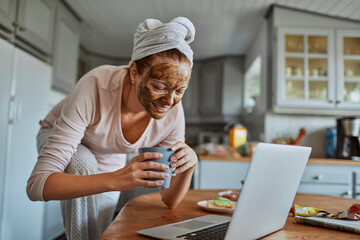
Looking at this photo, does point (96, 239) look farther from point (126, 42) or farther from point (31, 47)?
point (126, 42)

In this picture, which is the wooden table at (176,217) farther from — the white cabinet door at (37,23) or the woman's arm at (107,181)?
the white cabinet door at (37,23)

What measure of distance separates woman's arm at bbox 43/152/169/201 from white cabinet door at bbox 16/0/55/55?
1806 mm

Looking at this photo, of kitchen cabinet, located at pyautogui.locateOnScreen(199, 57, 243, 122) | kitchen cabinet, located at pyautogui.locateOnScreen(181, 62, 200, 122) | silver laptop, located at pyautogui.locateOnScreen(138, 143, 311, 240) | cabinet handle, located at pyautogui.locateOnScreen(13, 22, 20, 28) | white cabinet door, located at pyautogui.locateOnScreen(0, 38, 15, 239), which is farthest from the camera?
kitchen cabinet, located at pyautogui.locateOnScreen(181, 62, 200, 122)

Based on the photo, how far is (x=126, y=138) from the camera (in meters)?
1.21

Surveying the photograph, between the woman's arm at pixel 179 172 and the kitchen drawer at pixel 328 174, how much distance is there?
6.03ft

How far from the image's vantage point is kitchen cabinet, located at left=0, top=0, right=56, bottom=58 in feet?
6.95

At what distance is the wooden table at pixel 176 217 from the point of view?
0.67 metres

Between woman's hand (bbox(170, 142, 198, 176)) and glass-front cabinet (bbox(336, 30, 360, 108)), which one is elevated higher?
glass-front cabinet (bbox(336, 30, 360, 108))

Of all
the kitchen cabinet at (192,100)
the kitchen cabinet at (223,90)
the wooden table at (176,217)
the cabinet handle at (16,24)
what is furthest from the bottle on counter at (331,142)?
the cabinet handle at (16,24)

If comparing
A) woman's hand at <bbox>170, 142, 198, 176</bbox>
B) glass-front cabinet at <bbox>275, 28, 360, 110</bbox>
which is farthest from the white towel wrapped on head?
glass-front cabinet at <bbox>275, 28, 360, 110</bbox>

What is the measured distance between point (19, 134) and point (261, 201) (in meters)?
1.97

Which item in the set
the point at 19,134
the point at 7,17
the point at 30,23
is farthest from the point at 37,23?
the point at 19,134

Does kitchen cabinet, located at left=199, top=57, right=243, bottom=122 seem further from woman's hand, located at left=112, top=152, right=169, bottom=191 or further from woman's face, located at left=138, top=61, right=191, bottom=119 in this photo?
Answer: woman's hand, located at left=112, top=152, right=169, bottom=191

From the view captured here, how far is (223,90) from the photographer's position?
181 inches
